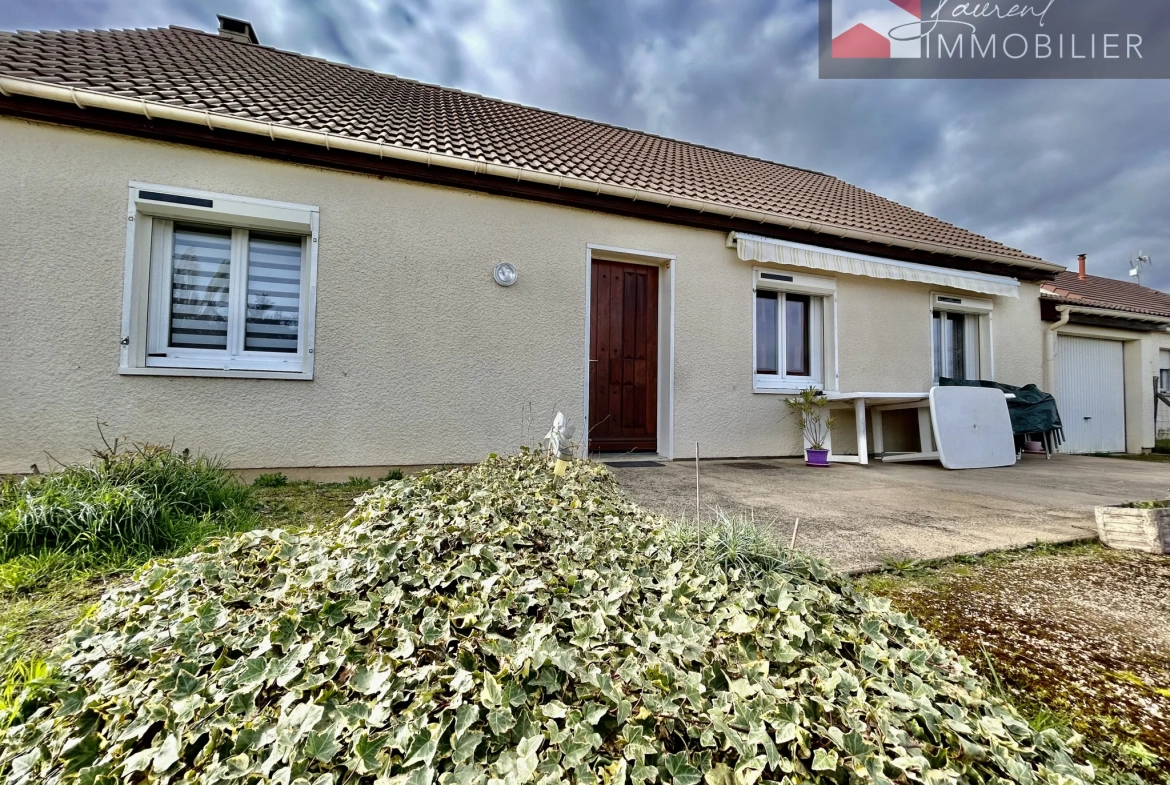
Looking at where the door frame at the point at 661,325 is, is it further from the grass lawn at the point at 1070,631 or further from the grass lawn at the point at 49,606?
the grass lawn at the point at 1070,631

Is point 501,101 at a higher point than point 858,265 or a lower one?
higher

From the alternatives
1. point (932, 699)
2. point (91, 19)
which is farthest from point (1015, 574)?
point (91, 19)

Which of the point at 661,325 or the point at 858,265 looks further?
the point at 858,265

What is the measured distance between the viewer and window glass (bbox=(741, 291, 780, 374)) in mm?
6496

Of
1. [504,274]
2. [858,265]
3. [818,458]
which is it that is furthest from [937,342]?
[504,274]

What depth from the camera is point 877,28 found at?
6.50 m

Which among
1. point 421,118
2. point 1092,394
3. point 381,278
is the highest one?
point 421,118

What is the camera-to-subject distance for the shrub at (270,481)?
418cm

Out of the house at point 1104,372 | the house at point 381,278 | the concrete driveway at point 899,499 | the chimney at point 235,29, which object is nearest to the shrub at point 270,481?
the house at point 381,278

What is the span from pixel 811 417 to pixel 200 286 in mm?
7564

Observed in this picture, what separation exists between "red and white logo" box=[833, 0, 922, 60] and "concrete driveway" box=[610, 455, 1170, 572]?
236 inches

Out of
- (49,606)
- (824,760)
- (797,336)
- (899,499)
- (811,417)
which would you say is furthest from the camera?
(797,336)

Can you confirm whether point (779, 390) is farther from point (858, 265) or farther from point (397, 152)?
point (397, 152)

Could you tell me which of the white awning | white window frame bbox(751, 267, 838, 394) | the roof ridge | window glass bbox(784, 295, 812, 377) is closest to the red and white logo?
the white awning
